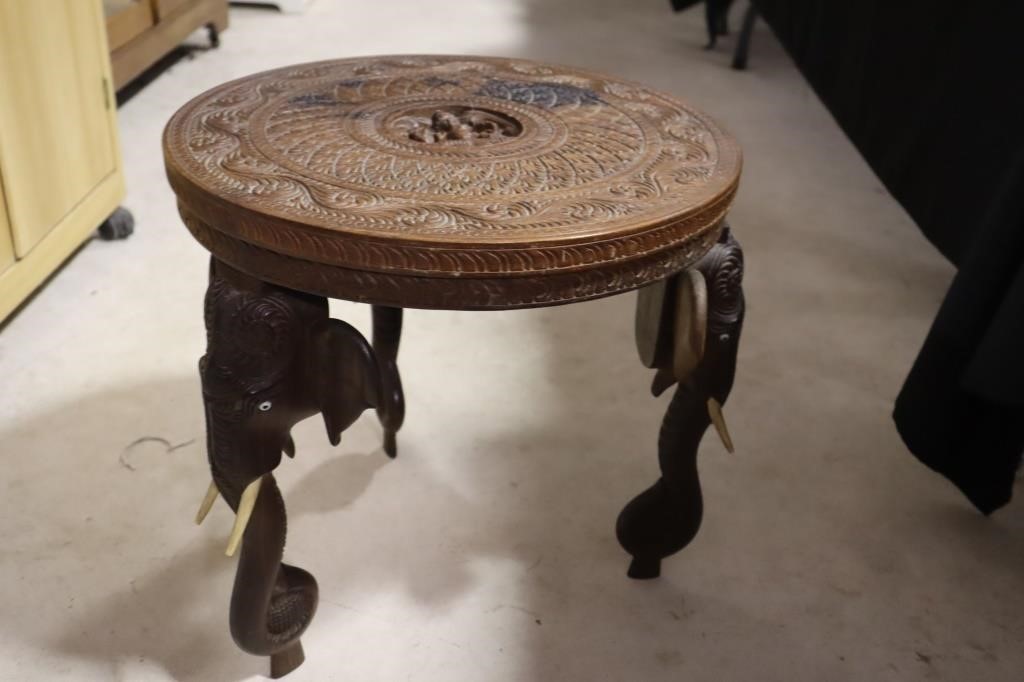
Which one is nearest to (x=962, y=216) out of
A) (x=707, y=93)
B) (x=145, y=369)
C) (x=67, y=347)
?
(x=145, y=369)

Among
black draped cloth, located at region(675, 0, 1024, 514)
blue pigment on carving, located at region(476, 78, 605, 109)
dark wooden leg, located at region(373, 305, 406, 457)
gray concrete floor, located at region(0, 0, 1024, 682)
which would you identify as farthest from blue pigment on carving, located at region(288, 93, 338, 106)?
black draped cloth, located at region(675, 0, 1024, 514)

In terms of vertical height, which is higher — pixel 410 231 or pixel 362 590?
pixel 410 231

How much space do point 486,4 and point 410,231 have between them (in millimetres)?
3234

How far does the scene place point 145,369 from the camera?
151 centimetres

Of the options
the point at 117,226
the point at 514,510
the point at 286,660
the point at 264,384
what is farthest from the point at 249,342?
the point at 117,226

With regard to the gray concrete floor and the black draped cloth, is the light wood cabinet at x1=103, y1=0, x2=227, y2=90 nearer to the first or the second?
the gray concrete floor

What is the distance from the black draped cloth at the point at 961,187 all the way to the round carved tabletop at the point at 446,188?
1.17 feet

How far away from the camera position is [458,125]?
955 mm

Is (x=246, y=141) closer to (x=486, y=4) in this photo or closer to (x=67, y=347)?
(x=67, y=347)

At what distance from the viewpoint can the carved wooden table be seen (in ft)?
2.48

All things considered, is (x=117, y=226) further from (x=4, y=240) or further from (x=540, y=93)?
(x=540, y=93)

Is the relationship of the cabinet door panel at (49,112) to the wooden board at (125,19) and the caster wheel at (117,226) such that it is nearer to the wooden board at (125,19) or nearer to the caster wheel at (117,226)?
the caster wheel at (117,226)

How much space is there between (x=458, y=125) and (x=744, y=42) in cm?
240

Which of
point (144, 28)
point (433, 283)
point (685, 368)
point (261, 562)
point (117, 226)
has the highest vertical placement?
point (433, 283)
